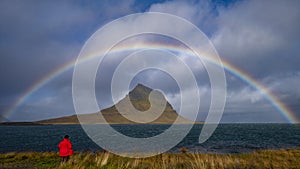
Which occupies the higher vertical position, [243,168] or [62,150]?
[62,150]

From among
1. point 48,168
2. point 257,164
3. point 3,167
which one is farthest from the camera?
point 257,164

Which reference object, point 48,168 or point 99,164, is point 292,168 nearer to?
point 99,164

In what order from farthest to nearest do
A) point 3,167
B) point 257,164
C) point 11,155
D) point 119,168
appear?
point 11,155 → point 257,164 → point 3,167 → point 119,168

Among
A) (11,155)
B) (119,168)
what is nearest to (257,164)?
(119,168)

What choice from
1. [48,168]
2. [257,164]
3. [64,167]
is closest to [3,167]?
[48,168]

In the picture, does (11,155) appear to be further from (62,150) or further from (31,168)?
(62,150)

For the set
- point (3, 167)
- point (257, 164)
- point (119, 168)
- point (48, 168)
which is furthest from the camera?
point (257, 164)

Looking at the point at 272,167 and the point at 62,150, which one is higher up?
the point at 62,150

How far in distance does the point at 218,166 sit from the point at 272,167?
4.74 m

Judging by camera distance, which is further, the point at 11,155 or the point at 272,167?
the point at 11,155

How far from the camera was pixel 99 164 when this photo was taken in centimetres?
1698

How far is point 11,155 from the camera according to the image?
27375mm

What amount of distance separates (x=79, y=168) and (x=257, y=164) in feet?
52.2

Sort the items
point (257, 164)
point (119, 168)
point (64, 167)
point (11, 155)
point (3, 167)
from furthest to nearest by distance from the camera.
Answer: point (11, 155) < point (257, 164) < point (3, 167) < point (64, 167) < point (119, 168)
